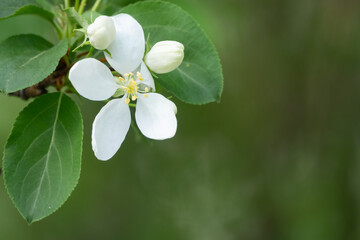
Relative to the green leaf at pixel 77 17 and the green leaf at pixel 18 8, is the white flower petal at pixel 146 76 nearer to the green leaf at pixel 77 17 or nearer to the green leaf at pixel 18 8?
the green leaf at pixel 77 17

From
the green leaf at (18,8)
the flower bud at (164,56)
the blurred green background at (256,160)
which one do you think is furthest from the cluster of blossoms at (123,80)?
the blurred green background at (256,160)

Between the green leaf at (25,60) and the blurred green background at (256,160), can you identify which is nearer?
the green leaf at (25,60)

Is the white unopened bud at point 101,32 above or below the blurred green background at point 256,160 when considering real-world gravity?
above

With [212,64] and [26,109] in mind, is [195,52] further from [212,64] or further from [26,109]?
[26,109]

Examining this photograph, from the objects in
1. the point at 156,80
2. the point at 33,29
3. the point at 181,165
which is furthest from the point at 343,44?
the point at 156,80

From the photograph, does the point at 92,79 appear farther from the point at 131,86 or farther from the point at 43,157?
the point at 43,157

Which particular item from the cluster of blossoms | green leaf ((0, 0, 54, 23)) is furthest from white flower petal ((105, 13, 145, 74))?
green leaf ((0, 0, 54, 23))
